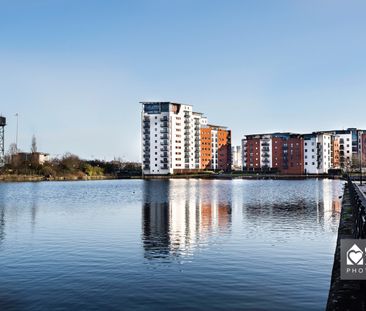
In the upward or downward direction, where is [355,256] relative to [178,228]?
upward

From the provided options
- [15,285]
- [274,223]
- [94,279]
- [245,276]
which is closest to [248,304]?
[245,276]

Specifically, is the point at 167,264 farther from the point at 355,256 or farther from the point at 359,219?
the point at 355,256

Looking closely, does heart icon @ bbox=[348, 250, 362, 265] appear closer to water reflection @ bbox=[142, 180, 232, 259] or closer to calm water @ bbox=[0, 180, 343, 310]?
calm water @ bbox=[0, 180, 343, 310]

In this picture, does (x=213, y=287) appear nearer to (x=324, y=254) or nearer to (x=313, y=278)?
(x=313, y=278)

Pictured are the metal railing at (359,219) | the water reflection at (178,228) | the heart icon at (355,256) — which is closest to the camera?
the heart icon at (355,256)

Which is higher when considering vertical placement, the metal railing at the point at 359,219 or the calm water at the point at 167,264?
the metal railing at the point at 359,219

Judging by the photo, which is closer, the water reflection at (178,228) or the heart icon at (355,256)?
the heart icon at (355,256)

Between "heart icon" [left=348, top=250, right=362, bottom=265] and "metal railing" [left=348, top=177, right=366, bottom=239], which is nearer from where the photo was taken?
"heart icon" [left=348, top=250, right=362, bottom=265]

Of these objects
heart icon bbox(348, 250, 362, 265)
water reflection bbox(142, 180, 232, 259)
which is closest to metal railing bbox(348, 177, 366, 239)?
heart icon bbox(348, 250, 362, 265)

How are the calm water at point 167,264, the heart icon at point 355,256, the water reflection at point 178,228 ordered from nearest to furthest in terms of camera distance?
the heart icon at point 355,256 < the calm water at point 167,264 < the water reflection at point 178,228

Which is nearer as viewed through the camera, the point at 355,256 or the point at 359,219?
the point at 355,256

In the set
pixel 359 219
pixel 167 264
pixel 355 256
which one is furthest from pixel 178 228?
pixel 355 256

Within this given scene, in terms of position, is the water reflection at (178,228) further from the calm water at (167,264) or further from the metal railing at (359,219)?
the metal railing at (359,219)

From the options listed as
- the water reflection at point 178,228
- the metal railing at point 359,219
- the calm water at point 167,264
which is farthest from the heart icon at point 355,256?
the water reflection at point 178,228
